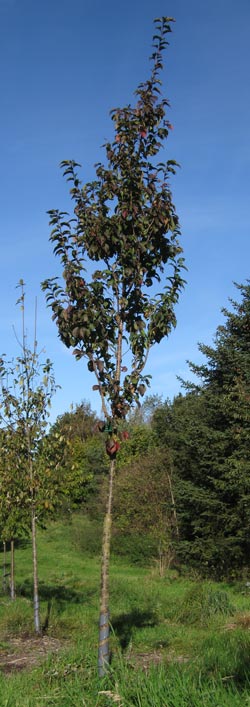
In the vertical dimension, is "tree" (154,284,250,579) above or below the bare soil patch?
above

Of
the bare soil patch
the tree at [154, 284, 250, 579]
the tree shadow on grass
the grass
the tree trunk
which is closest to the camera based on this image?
the grass

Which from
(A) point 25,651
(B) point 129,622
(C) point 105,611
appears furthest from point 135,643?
(C) point 105,611

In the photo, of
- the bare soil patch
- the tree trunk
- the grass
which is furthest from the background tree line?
the tree trunk

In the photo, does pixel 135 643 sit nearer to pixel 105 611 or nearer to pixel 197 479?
pixel 105 611

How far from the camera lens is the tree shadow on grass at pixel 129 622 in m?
8.86

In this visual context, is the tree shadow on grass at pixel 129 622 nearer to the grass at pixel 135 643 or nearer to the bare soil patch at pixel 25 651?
the grass at pixel 135 643

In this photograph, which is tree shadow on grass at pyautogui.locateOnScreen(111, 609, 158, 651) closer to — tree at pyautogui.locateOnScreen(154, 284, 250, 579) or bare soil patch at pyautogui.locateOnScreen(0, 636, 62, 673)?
bare soil patch at pyautogui.locateOnScreen(0, 636, 62, 673)

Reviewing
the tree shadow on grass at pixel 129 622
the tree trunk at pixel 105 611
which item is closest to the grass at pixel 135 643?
the tree shadow on grass at pixel 129 622

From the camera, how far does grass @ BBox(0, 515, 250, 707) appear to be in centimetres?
397

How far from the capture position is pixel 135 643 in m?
8.34

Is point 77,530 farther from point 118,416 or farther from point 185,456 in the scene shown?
point 118,416

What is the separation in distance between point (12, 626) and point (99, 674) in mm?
5612

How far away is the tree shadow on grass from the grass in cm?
2

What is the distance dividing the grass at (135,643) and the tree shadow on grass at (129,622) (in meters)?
0.02
